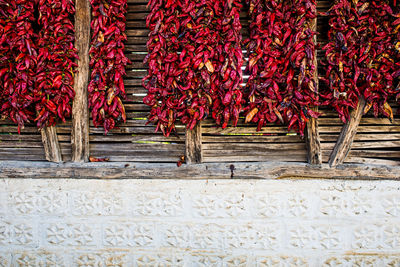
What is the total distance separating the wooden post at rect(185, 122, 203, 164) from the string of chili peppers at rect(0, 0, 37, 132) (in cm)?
140

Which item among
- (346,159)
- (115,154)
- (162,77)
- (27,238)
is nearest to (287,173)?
(346,159)

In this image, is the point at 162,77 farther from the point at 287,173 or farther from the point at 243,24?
the point at 287,173

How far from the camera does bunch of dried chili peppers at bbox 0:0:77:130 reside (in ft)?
7.75

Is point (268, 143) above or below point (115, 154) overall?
above

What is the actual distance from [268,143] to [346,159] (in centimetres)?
71

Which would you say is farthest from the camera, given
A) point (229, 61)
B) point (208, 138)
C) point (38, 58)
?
point (208, 138)

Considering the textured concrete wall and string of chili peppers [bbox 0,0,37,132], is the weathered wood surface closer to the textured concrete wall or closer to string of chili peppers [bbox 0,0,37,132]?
the textured concrete wall

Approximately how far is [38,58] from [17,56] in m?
0.18

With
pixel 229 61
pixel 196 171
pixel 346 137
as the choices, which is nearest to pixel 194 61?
pixel 229 61

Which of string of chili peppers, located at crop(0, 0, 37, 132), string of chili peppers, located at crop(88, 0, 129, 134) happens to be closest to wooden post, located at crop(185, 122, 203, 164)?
string of chili peppers, located at crop(88, 0, 129, 134)

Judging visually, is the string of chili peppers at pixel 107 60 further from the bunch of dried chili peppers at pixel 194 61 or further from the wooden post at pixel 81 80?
the bunch of dried chili peppers at pixel 194 61

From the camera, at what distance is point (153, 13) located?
7.58 feet

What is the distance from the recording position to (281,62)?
7.57ft

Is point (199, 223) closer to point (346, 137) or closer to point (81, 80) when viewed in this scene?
point (346, 137)
